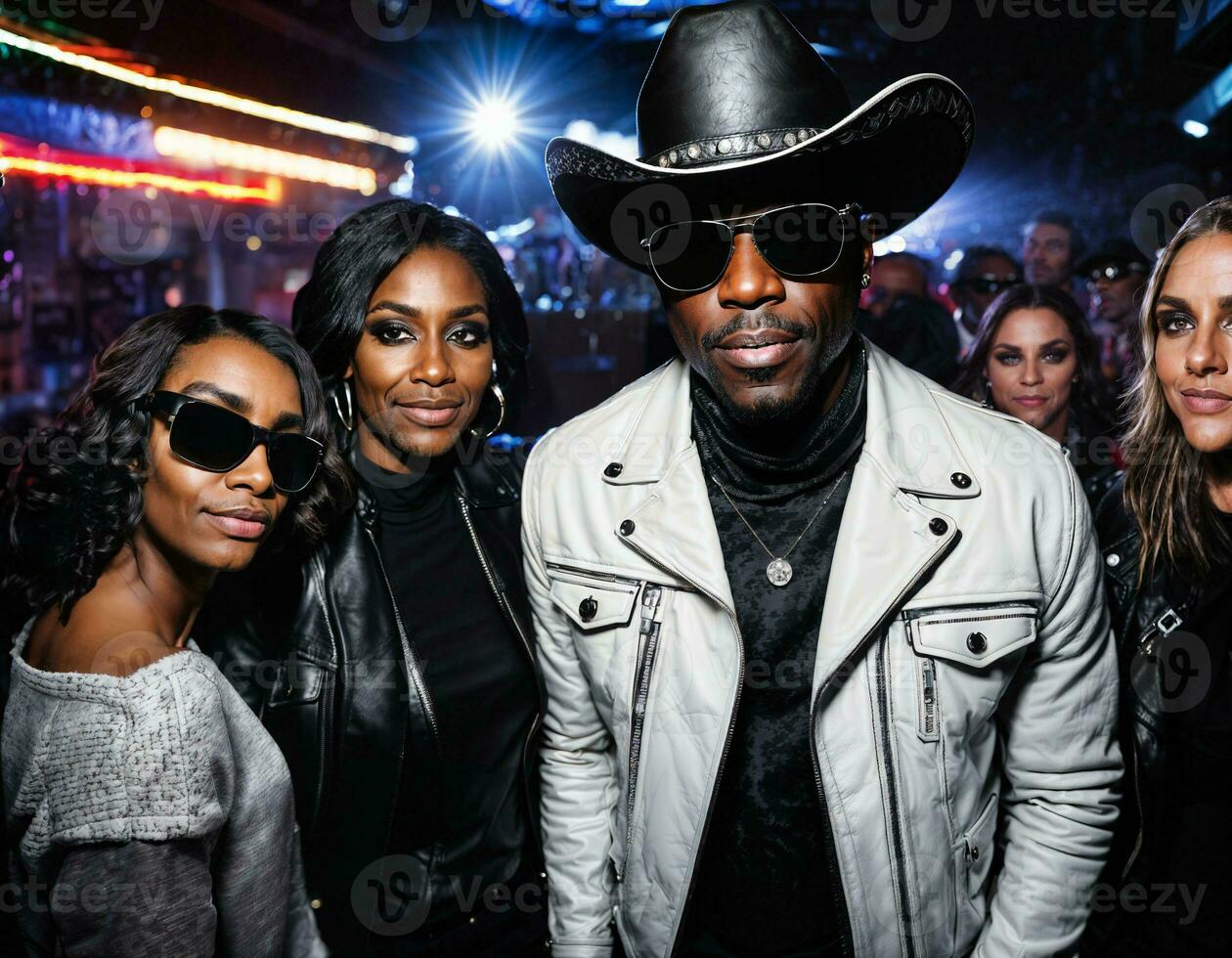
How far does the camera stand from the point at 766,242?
1.69m

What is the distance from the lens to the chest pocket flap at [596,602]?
1.78m

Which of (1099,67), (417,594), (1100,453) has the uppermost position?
(1099,67)

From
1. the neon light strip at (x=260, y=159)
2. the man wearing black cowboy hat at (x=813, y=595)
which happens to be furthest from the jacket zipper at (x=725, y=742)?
the neon light strip at (x=260, y=159)

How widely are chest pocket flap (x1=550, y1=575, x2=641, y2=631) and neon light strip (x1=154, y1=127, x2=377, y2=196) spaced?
8966mm

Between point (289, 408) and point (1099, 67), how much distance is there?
777 cm

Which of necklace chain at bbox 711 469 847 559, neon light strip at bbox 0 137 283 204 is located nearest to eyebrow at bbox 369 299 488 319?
necklace chain at bbox 711 469 847 559

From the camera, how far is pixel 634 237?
2047 millimetres

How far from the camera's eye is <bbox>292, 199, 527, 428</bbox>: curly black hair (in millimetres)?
2139

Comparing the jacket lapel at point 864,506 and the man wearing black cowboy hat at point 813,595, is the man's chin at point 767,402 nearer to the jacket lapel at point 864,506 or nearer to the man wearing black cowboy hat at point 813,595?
the man wearing black cowboy hat at point 813,595

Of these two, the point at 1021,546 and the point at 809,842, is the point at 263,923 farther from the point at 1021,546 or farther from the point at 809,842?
the point at 1021,546

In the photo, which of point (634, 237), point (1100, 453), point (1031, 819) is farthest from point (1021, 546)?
point (1100, 453)

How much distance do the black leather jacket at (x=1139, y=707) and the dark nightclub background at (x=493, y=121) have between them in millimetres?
2217

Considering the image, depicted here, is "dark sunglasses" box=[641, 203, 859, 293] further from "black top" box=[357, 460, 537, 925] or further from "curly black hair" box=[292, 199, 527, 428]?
"black top" box=[357, 460, 537, 925]

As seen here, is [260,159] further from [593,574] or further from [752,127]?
[593,574]
